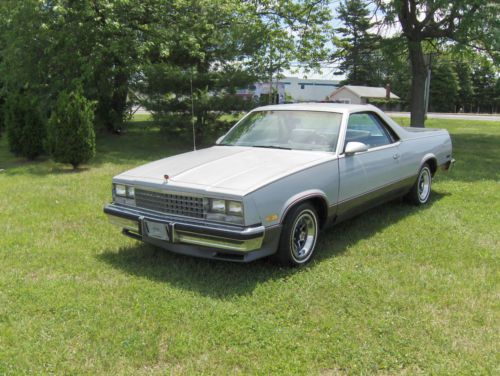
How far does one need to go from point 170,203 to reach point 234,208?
666mm

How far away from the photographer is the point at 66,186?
798 centimetres

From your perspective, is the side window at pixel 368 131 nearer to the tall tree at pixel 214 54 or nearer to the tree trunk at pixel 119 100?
the tall tree at pixel 214 54

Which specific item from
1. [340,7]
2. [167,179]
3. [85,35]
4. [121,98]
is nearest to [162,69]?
[85,35]

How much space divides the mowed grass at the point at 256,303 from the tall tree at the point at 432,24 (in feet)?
25.7

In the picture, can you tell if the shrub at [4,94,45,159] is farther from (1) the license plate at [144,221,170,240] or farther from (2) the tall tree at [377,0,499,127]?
(2) the tall tree at [377,0,499,127]

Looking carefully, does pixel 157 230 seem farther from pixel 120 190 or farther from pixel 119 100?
pixel 119 100

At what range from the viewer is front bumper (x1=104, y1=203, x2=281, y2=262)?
3.70m

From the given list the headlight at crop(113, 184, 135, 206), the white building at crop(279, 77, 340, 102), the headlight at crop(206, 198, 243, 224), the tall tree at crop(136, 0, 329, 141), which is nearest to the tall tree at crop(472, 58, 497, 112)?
the white building at crop(279, 77, 340, 102)

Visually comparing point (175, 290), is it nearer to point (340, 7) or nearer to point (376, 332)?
point (376, 332)

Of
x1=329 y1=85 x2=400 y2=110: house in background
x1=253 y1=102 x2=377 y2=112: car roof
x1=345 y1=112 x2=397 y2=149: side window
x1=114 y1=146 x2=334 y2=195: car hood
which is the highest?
x1=329 y1=85 x2=400 y2=110: house in background

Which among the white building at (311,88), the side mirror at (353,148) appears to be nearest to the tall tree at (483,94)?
the white building at (311,88)

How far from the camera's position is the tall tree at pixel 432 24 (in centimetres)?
1162

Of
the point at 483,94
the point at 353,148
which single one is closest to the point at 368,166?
the point at 353,148

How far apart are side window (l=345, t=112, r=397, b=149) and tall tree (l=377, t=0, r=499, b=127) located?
7.18m
